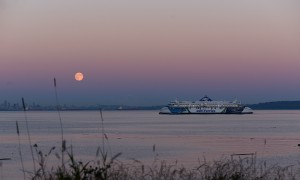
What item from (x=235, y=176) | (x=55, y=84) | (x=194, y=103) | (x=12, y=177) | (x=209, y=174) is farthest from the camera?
(x=194, y=103)

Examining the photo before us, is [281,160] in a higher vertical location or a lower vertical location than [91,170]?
lower

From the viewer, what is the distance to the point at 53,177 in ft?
34.0

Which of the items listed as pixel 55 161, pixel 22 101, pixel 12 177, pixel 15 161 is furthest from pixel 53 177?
pixel 15 161

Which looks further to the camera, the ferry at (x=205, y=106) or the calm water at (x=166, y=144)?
the ferry at (x=205, y=106)

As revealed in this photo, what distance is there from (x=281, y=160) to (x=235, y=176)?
1002 inches

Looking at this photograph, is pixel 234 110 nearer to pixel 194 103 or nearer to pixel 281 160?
pixel 194 103

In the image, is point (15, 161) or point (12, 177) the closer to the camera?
point (12, 177)

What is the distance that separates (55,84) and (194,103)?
187790mm

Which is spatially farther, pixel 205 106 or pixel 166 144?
pixel 205 106

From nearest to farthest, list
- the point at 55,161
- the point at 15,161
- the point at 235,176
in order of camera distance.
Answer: the point at 235,176 → the point at 55,161 → the point at 15,161

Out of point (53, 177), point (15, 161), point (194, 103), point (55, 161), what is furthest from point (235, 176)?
point (194, 103)

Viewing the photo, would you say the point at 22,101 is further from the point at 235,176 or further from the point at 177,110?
the point at 177,110

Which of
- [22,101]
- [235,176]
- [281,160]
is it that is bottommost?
[281,160]

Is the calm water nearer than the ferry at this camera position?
Yes
